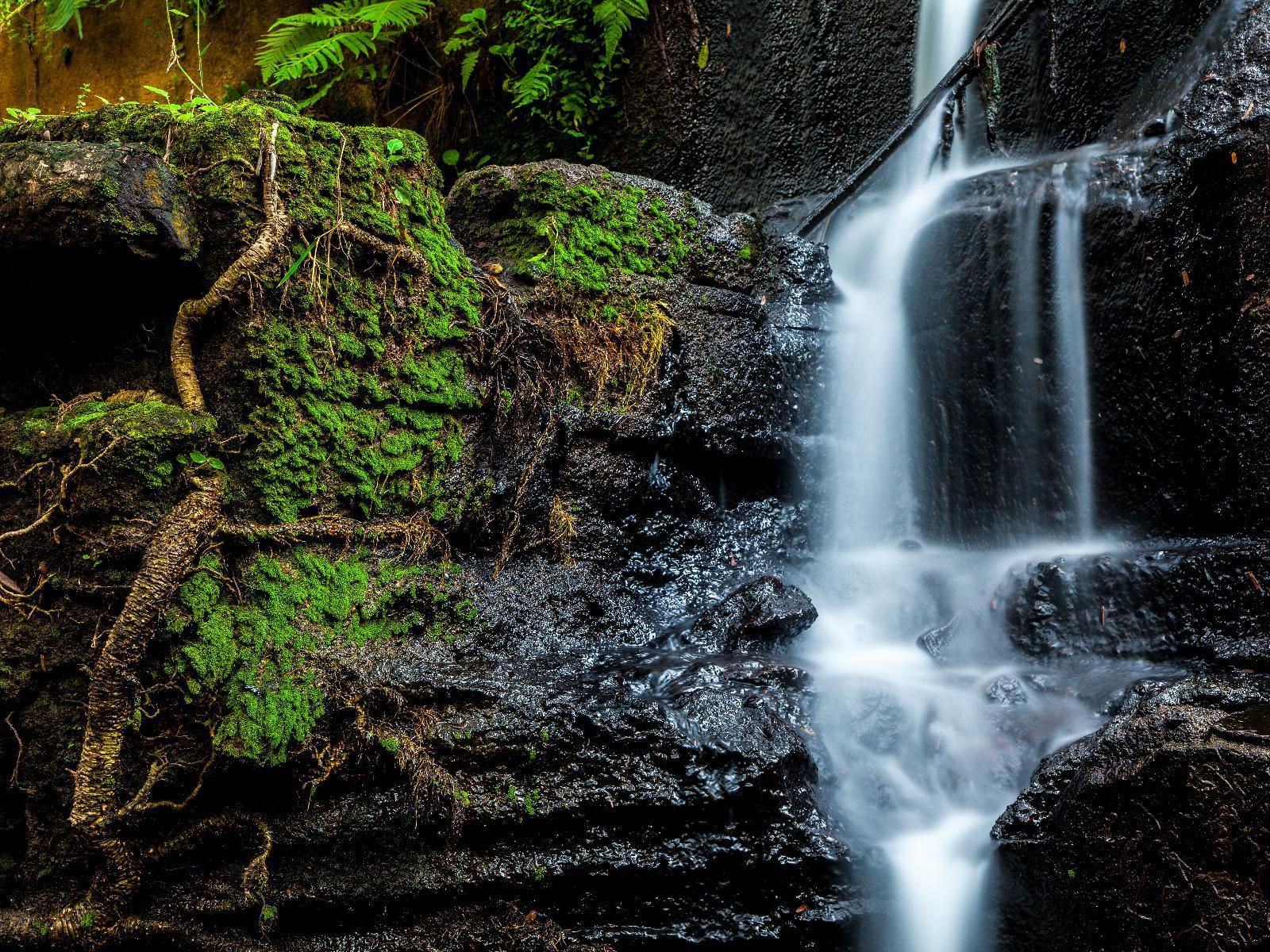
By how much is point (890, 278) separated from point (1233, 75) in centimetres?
179

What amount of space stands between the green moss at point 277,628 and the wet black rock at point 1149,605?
103 inches

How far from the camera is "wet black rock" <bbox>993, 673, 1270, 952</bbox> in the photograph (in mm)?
2164

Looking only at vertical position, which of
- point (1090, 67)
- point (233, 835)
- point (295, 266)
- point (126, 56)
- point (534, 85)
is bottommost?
point (233, 835)

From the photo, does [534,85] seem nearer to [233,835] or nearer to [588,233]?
[588,233]

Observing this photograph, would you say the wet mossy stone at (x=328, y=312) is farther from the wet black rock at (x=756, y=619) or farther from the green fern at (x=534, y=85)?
the green fern at (x=534, y=85)

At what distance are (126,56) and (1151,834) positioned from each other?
356 inches

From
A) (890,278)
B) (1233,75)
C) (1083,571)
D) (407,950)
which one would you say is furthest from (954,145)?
(407,950)

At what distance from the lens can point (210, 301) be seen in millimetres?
2906

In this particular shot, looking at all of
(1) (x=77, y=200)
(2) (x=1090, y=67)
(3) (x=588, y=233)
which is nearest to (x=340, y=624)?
(1) (x=77, y=200)

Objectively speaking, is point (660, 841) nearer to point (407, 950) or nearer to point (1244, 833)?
point (407, 950)

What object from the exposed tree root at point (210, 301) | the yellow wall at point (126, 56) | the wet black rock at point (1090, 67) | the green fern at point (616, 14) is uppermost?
the yellow wall at point (126, 56)

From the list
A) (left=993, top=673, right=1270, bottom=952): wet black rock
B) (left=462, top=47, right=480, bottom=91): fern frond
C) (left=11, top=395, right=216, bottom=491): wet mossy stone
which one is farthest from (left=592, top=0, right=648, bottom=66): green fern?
(left=993, top=673, right=1270, bottom=952): wet black rock

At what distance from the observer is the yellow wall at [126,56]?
6848 mm

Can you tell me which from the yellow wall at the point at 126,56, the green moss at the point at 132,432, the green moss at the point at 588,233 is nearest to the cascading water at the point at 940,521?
the green moss at the point at 588,233
